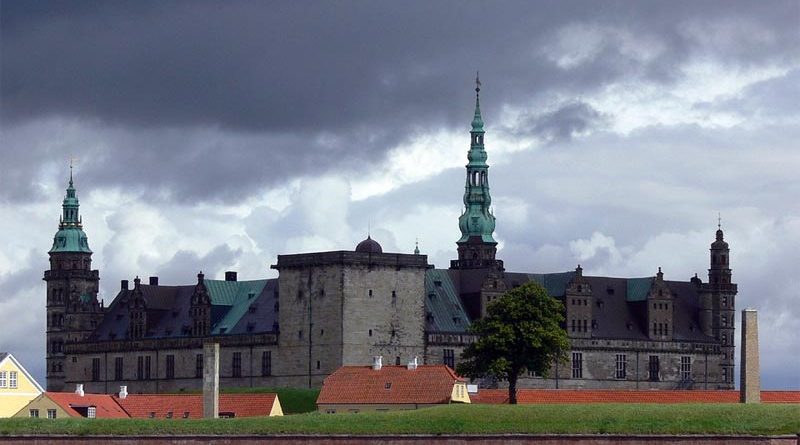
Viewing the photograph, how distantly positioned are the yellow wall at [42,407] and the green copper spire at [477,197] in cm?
6866

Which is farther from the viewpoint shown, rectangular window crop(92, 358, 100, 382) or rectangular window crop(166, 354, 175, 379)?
rectangular window crop(92, 358, 100, 382)

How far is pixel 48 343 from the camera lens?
190 metres

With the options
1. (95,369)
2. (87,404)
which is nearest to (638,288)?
(95,369)

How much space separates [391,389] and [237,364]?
3684 centimetres

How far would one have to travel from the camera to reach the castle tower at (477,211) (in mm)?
185250

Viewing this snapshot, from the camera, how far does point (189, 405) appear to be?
123312 millimetres

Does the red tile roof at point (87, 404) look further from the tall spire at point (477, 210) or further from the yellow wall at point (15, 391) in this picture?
the tall spire at point (477, 210)

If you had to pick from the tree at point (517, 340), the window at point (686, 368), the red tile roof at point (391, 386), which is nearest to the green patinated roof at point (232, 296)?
the window at point (686, 368)

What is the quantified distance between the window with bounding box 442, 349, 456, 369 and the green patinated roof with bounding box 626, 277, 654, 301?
1698 centimetres

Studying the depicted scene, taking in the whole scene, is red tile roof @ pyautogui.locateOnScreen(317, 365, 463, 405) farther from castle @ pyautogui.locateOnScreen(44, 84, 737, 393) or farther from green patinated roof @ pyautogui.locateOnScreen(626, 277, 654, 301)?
green patinated roof @ pyautogui.locateOnScreen(626, 277, 654, 301)

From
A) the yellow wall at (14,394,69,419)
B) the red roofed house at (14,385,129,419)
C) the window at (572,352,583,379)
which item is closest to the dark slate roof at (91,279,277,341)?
the window at (572,352,583,379)

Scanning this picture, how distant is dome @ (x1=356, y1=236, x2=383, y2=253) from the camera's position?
161m

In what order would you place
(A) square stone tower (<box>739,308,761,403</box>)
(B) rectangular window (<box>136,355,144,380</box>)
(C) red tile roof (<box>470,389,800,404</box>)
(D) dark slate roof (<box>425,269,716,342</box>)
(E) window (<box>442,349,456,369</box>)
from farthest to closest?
(B) rectangular window (<box>136,355,144,380</box>), (D) dark slate roof (<box>425,269,716,342</box>), (E) window (<box>442,349,456,369</box>), (C) red tile roof (<box>470,389,800,404</box>), (A) square stone tower (<box>739,308,761,403</box>)

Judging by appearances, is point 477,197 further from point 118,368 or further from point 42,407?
point 42,407
